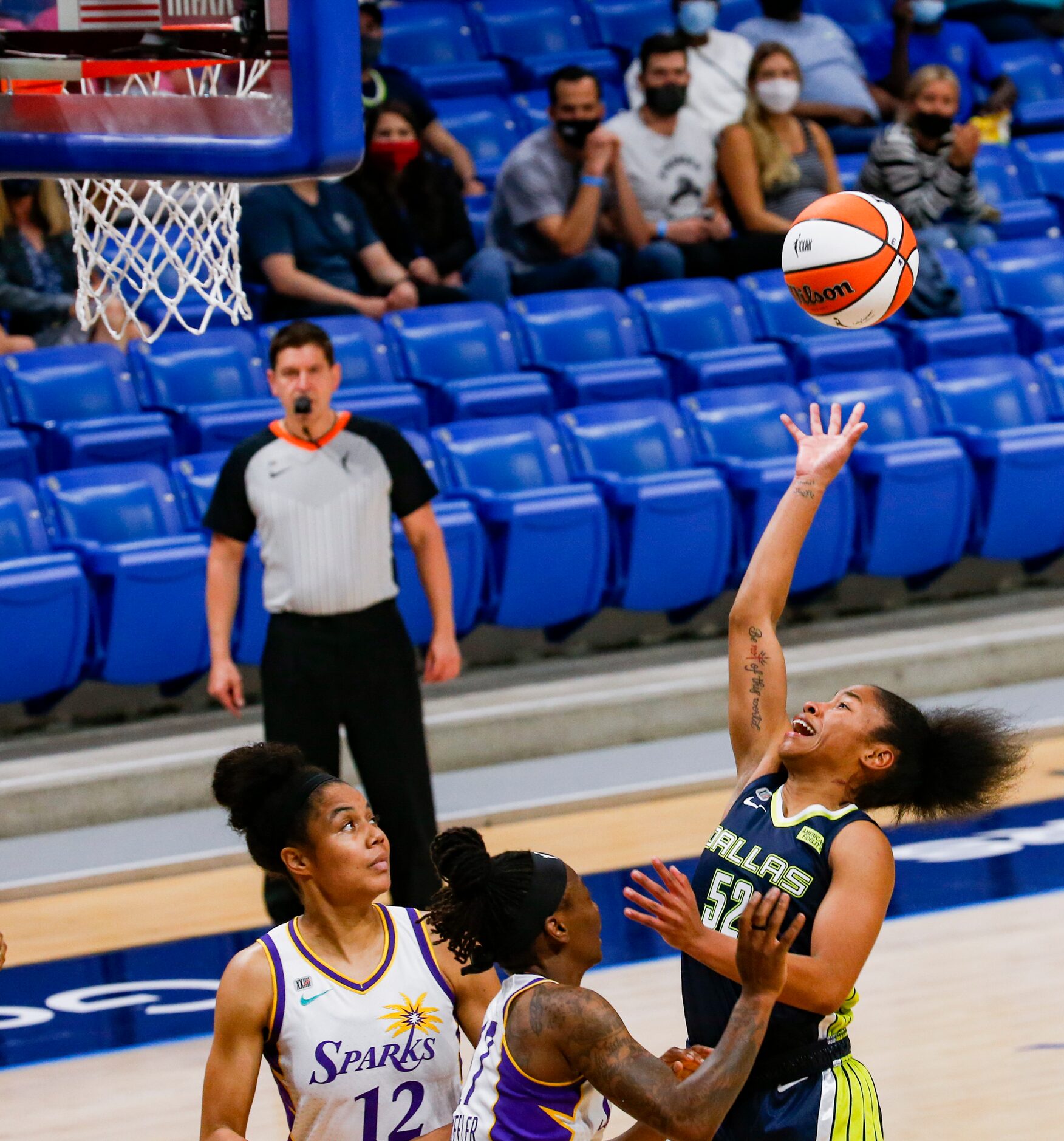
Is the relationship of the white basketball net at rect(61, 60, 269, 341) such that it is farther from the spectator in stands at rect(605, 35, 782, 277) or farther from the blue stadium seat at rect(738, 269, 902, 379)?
the spectator in stands at rect(605, 35, 782, 277)

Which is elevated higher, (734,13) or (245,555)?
(734,13)

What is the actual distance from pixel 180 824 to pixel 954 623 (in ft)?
10.7

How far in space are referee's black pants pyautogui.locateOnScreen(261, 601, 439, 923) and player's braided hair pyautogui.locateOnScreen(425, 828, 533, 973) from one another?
90.8 inches

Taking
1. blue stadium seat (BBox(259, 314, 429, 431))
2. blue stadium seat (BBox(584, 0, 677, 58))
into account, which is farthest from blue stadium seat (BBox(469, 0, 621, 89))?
blue stadium seat (BBox(259, 314, 429, 431))

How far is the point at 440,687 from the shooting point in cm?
722

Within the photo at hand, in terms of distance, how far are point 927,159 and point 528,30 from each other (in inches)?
95.6

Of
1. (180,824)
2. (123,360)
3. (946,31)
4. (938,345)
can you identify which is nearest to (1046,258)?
(938,345)

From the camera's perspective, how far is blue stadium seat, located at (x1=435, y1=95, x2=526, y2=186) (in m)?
9.56

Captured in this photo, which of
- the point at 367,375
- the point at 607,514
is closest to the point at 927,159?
the point at 607,514

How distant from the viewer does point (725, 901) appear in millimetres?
2924

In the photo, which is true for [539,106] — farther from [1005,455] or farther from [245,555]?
[245,555]

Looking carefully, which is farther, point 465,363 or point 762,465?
point 465,363

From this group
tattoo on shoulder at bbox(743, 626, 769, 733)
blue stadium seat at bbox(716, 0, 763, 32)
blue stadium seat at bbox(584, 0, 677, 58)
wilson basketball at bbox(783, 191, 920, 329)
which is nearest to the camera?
tattoo on shoulder at bbox(743, 626, 769, 733)

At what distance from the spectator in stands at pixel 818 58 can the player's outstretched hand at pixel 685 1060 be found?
7609mm
